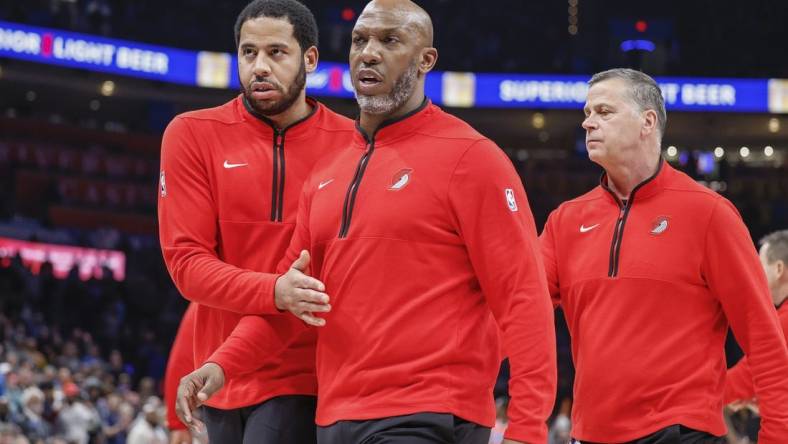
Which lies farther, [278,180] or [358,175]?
[278,180]

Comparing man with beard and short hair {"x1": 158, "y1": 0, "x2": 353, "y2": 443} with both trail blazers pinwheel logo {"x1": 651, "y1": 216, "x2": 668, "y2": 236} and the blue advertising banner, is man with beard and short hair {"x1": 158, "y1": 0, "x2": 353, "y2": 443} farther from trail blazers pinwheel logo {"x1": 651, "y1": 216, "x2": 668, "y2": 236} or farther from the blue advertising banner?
the blue advertising banner

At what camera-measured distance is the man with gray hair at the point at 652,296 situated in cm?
414

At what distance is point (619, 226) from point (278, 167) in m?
1.29

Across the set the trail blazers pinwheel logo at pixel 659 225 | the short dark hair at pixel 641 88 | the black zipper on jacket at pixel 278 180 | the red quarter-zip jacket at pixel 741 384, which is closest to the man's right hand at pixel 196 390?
the black zipper on jacket at pixel 278 180

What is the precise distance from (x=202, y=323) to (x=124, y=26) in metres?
22.2

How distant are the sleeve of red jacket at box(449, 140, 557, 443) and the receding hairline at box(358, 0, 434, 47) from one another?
387 mm

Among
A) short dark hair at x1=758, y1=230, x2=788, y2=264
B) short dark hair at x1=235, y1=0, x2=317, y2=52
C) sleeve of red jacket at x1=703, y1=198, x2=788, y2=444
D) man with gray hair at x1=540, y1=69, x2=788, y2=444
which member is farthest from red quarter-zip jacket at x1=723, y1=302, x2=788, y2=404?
short dark hair at x1=235, y1=0, x2=317, y2=52

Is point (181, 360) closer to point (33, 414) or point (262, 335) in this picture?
point (262, 335)

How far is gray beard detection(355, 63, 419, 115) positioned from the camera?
3.46 metres

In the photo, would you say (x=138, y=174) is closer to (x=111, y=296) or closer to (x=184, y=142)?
(x=111, y=296)

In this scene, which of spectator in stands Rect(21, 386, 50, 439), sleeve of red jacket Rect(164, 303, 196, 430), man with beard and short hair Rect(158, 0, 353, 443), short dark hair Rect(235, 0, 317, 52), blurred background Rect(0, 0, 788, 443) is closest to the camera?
man with beard and short hair Rect(158, 0, 353, 443)

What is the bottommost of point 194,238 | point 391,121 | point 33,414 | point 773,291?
point 33,414

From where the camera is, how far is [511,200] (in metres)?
3.27

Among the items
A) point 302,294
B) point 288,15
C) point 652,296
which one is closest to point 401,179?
point 302,294
